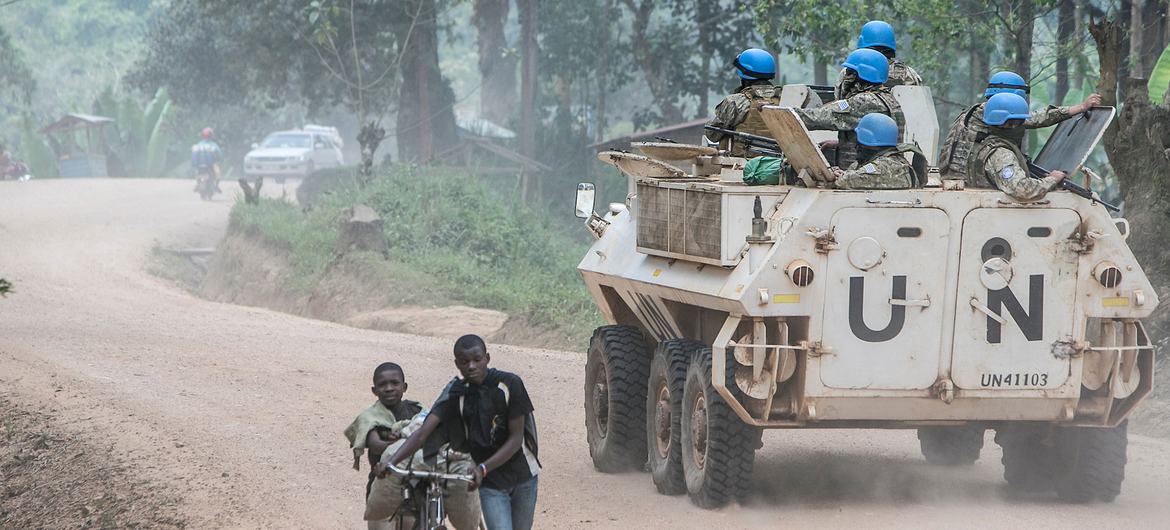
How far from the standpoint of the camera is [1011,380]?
26.3ft

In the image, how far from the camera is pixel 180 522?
28.1 feet

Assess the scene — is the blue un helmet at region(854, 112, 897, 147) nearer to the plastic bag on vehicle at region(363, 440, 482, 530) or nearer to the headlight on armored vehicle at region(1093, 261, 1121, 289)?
the headlight on armored vehicle at region(1093, 261, 1121, 289)

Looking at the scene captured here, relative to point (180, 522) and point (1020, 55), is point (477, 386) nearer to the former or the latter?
point (180, 522)

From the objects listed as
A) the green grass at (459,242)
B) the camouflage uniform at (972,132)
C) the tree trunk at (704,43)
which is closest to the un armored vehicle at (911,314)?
the camouflage uniform at (972,132)

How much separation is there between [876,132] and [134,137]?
1562 inches

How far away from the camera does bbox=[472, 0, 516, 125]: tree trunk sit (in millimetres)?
39562

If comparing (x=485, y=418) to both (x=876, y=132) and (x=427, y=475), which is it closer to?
(x=427, y=475)

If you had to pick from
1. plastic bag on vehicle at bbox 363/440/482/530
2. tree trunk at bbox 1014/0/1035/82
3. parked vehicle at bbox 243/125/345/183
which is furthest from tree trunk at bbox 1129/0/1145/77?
parked vehicle at bbox 243/125/345/183

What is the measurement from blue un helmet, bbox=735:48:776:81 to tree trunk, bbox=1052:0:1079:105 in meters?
8.84

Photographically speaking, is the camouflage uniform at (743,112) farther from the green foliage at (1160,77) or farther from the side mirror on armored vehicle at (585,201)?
the green foliage at (1160,77)

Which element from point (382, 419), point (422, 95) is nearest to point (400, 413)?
point (382, 419)

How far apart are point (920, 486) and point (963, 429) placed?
729 mm

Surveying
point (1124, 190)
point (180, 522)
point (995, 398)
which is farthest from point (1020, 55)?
point (180, 522)

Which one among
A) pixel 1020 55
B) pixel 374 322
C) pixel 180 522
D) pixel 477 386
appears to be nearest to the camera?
pixel 477 386
